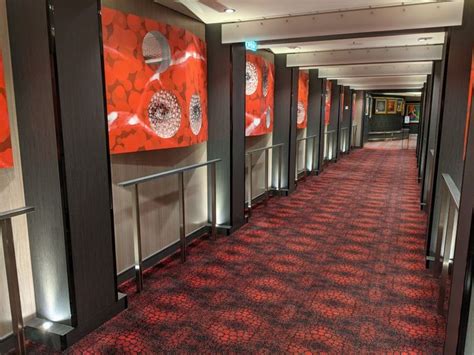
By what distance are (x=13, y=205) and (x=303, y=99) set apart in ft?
21.2

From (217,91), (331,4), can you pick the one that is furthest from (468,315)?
(217,91)

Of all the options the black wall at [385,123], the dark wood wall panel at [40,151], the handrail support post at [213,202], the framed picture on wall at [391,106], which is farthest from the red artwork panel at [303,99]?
the framed picture on wall at [391,106]

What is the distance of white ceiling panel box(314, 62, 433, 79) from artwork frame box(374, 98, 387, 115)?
45.0 feet

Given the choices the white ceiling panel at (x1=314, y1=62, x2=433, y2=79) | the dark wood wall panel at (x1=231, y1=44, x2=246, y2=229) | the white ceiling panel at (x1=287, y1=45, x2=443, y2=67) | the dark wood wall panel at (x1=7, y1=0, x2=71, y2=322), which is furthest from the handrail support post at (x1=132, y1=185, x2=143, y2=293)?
the white ceiling panel at (x1=314, y1=62, x2=433, y2=79)

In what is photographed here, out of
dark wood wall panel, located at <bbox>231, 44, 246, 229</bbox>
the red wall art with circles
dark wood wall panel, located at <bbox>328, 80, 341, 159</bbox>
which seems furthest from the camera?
dark wood wall panel, located at <bbox>328, 80, 341, 159</bbox>

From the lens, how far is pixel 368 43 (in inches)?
203

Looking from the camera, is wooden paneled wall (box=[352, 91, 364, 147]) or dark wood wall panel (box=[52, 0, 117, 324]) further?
wooden paneled wall (box=[352, 91, 364, 147])

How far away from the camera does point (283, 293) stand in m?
3.09

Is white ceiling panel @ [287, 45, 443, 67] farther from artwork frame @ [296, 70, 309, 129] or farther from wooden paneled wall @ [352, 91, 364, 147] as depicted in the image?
wooden paneled wall @ [352, 91, 364, 147]

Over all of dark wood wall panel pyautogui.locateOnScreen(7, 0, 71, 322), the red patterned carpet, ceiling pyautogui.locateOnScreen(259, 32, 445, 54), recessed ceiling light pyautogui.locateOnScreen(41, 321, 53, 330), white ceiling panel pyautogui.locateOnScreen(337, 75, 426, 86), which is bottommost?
the red patterned carpet

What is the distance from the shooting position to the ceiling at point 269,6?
329 cm

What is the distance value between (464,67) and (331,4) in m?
1.24

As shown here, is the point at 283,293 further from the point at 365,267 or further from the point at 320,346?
the point at 365,267

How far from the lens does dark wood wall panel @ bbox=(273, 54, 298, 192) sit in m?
6.38
